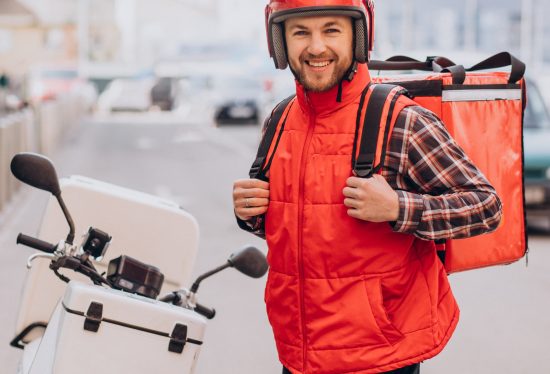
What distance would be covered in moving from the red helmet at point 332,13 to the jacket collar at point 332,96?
57 millimetres

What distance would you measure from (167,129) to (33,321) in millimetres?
32000

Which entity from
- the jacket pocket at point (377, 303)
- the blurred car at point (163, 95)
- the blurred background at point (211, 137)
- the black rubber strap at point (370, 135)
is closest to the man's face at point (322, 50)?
the black rubber strap at point (370, 135)

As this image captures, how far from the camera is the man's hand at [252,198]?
9.78ft

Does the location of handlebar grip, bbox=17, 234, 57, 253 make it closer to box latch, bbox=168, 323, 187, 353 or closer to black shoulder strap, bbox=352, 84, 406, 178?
box latch, bbox=168, 323, 187, 353

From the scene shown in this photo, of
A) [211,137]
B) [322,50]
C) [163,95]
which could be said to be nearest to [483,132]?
[322,50]

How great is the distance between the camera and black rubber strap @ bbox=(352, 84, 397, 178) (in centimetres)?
280

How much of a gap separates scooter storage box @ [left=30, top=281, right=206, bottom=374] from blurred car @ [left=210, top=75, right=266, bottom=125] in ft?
116

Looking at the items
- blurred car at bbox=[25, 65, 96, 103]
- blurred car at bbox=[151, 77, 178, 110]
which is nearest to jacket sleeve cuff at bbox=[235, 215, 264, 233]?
blurred car at bbox=[25, 65, 96, 103]

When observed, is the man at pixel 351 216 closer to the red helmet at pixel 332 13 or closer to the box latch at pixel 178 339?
the red helmet at pixel 332 13

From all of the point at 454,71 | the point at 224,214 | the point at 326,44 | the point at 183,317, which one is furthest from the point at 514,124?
the point at 224,214

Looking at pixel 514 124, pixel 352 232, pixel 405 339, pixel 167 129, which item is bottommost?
pixel 167 129

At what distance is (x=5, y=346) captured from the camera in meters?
6.97

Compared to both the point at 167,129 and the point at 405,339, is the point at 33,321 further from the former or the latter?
the point at 167,129

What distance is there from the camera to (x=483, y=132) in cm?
322
